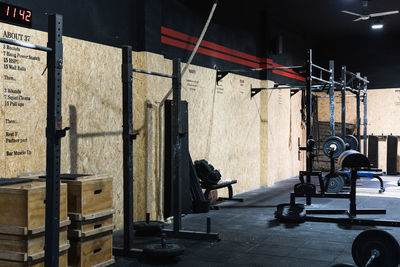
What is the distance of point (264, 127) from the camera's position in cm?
880

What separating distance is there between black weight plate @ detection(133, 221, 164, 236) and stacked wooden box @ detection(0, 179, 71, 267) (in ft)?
5.68

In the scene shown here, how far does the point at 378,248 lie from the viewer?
3.22 metres

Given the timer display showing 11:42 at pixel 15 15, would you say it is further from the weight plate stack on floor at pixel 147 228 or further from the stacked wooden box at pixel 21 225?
the weight plate stack on floor at pixel 147 228

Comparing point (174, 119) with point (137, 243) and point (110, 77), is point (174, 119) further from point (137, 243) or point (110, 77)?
point (137, 243)

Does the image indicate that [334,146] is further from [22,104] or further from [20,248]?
[20,248]

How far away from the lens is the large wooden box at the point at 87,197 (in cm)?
351

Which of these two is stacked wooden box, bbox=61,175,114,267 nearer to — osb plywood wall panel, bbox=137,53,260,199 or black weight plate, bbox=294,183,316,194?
osb plywood wall panel, bbox=137,53,260,199

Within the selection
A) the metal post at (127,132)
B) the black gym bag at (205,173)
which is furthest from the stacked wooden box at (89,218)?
the black gym bag at (205,173)

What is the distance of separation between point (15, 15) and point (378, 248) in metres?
3.40

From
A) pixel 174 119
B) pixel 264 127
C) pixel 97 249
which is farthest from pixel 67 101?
pixel 264 127

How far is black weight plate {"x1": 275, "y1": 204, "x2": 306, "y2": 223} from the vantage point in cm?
539

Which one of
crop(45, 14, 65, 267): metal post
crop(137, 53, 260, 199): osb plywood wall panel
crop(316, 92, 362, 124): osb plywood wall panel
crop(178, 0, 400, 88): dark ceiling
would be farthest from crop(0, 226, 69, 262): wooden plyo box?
crop(316, 92, 362, 124): osb plywood wall panel

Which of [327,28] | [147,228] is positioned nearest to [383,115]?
[327,28]

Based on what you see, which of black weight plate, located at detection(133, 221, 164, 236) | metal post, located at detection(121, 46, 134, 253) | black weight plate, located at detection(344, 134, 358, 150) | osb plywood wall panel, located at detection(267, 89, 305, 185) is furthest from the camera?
osb plywood wall panel, located at detection(267, 89, 305, 185)
